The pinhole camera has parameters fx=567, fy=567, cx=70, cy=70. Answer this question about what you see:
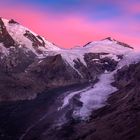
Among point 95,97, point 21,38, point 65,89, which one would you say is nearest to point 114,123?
point 95,97

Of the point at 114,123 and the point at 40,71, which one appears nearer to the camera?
the point at 114,123

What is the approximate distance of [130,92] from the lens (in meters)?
94.8

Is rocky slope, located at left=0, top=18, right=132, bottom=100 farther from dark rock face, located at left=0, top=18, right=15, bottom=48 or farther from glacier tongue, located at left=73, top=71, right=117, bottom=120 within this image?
glacier tongue, located at left=73, top=71, right=117, bottom=120

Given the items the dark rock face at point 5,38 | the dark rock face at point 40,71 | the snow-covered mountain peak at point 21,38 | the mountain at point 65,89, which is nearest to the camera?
the mountain at point 65,89

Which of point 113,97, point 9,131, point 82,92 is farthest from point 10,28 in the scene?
point 9,131

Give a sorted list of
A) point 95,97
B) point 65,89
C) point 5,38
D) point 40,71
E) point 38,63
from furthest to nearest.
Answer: point 5,38, point 38,63, point 40,71, point 65,89, point 95,97

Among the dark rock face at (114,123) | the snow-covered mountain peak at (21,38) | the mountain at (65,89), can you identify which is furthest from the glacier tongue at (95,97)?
the snow-covered mountain peak at (21,38)

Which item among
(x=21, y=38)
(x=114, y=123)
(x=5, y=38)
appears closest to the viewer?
(x=114, y=123)

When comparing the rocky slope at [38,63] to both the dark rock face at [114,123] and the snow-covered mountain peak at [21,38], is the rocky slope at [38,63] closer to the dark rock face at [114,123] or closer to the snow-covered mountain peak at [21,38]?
the snow-covered mountain peak at [21,38]

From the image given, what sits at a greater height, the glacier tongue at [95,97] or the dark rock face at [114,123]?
the dark rock face at [114,123]

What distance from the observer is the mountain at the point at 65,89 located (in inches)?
3078

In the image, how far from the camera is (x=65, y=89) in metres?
127

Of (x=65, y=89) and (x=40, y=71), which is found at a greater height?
(x=40, y=71)

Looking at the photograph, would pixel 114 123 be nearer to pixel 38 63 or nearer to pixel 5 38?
pixel 38 63
